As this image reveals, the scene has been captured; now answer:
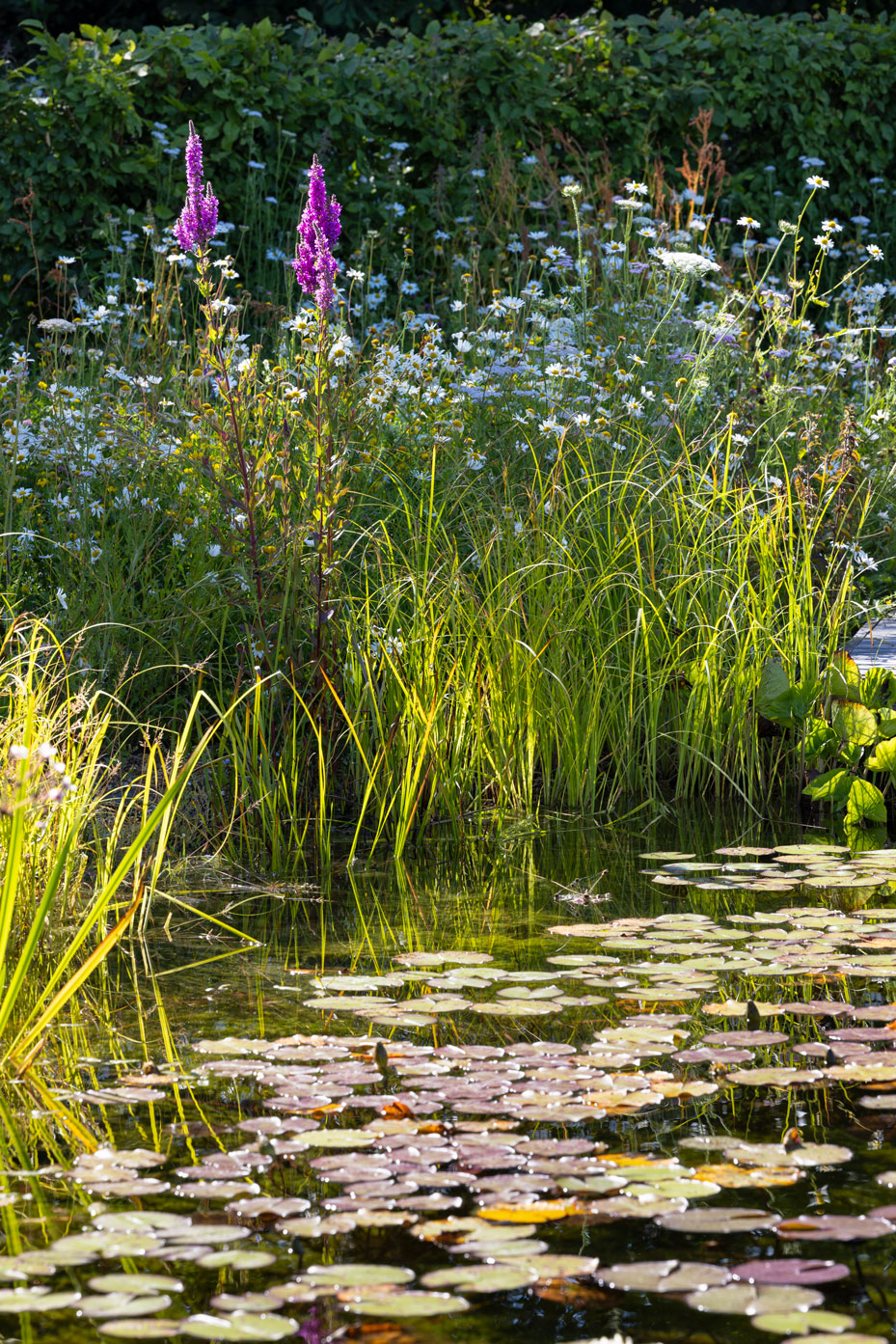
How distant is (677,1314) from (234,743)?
8.51 feet

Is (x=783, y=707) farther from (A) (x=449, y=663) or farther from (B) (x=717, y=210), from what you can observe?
(B) (x=717, y=210)

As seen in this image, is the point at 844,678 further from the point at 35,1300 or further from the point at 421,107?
the point at 421,107

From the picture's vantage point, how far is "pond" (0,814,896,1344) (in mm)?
1980

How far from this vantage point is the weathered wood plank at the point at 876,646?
16.9 feet

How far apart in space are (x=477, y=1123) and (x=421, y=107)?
316 inches

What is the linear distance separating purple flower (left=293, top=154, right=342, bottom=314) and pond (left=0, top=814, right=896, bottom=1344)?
1643 millimetres

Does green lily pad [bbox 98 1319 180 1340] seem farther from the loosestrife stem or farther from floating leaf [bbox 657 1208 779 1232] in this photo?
the loosestrife stem

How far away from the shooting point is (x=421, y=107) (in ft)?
30.8

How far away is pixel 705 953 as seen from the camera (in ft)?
11.0

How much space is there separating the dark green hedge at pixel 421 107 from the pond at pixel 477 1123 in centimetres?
575

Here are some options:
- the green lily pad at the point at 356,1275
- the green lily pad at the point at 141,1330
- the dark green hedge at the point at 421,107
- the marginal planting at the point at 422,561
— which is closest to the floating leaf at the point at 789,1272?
the green lily pad at the point at 356,1275

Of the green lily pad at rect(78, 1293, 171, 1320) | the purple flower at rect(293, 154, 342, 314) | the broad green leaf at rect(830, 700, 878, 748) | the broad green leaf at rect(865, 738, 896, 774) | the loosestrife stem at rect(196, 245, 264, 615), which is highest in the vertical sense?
the purple flower at rect(293, 154, 342, 314)

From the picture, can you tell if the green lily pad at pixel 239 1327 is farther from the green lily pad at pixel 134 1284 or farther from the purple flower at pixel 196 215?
the purple flower at pixel 196 215

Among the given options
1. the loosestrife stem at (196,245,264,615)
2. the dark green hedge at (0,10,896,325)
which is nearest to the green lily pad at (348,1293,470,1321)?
the loosestrife stem at (196,245,264,615)
